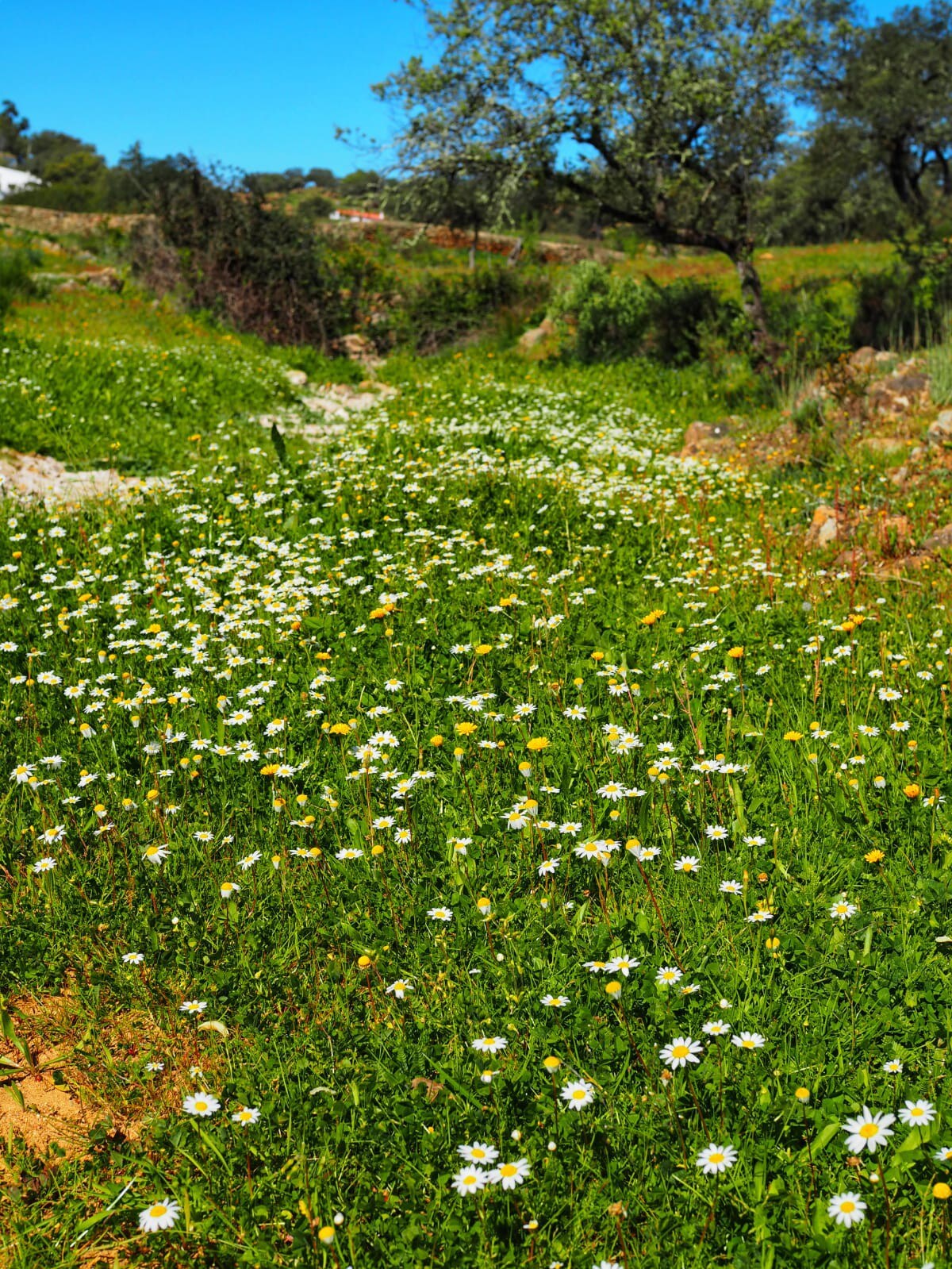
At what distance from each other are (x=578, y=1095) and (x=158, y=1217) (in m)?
1.08

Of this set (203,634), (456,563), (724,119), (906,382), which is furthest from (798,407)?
(203,634)

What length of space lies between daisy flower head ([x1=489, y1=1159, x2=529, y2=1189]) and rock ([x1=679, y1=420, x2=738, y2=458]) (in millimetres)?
8664

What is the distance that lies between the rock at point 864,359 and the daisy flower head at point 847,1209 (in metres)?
10.2

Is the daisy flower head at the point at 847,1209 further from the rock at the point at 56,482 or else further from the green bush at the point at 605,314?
the green bush at the point at 605,314

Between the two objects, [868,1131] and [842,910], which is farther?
[842,910]

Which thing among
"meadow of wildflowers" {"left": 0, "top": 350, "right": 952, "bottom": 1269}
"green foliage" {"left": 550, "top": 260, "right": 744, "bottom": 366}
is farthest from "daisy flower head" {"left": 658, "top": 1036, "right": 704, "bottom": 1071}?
"green foliage" {"left": 550, "top": 260, "right": 744, "bottom": 366}

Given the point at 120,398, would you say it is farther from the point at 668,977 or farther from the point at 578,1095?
the point at 578,1095

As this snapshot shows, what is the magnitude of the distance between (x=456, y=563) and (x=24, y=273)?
752 inches

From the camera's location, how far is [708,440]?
10.7m

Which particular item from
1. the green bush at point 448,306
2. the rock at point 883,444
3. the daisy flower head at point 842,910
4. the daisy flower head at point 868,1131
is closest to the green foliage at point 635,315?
the green bush at point 448,306

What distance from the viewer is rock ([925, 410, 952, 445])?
8180 mm

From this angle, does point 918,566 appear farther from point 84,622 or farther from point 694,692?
point 84,622

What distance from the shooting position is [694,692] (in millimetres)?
4629

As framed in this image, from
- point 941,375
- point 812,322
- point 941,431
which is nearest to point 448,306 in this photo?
point 812,322
